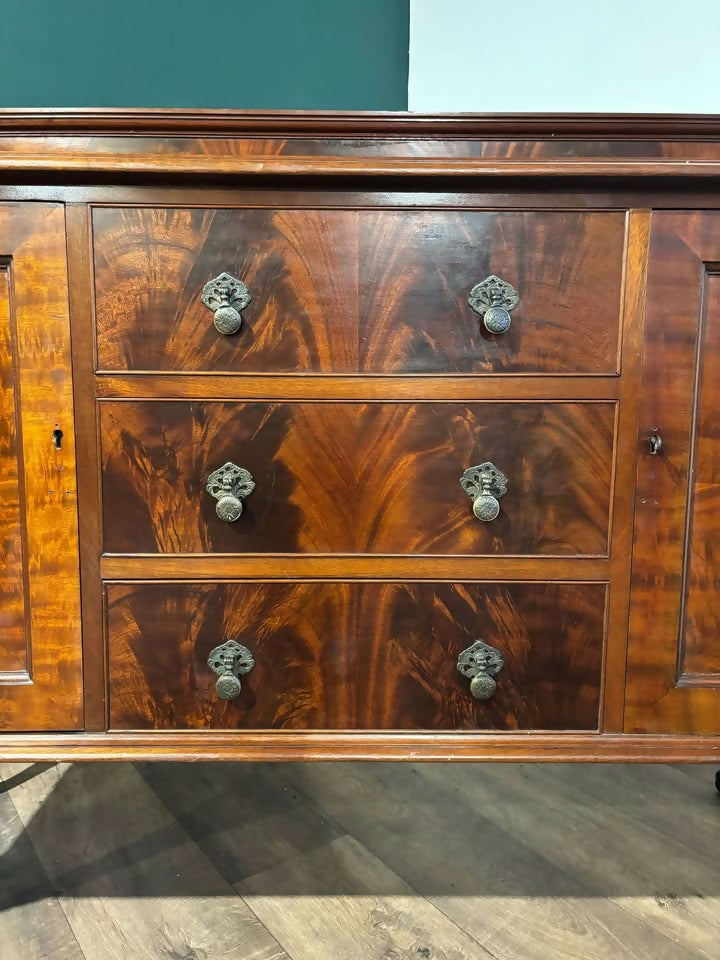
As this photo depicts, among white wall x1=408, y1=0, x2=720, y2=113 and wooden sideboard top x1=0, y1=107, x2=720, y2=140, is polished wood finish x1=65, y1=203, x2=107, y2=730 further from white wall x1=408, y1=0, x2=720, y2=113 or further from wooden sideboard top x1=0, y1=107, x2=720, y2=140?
white wall x1=408, y1=0, x2=720, y2=113

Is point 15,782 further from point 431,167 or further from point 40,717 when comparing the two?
point 431,167

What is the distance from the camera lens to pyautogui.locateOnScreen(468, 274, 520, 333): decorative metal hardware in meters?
0.82

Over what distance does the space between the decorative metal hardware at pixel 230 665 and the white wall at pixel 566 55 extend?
1.28 meters

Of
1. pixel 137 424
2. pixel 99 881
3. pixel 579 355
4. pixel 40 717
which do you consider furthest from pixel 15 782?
pixel 579 355

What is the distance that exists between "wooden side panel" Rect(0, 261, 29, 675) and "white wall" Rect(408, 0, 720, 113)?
1.21 m

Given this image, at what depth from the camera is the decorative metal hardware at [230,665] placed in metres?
0.86

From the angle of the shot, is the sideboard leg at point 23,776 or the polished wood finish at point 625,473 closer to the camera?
the polished wood finish at point 625,473

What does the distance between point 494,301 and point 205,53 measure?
3.53ft

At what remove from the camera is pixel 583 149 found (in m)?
0.79

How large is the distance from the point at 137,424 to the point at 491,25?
135 cm

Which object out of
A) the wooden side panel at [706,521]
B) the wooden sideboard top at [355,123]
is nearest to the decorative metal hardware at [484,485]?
the wooden side panel at [706,521]

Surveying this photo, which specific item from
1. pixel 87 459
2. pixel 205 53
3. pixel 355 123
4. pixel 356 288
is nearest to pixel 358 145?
pixel 355 123

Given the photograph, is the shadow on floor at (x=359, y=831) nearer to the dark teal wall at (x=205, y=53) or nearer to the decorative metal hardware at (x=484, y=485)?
the decorative metal hardware at (x=484, y=485)

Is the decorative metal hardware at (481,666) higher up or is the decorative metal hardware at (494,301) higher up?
the decorative metal hardware at (494,301)
